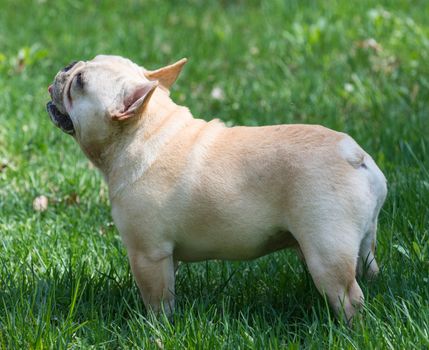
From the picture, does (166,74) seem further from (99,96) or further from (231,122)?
(231,122)

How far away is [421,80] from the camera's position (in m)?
6.23

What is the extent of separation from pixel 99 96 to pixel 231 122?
2560mm

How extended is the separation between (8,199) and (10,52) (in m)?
2.75

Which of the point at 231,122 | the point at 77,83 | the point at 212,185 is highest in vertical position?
the point at 77,83

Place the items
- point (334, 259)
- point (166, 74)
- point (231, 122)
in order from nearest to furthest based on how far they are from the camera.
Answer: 1. point (334, 259)
2. point (166, 74)
3. point (231, 122)

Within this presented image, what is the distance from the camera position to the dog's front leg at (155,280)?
11.1 feet

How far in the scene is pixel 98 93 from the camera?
3.47m

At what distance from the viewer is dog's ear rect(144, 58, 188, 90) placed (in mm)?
3752

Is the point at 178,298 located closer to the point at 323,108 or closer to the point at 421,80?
the point at 323,108

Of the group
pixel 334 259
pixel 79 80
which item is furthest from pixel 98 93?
pixel 334 259

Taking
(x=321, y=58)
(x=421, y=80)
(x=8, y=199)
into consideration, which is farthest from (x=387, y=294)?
(x=321, y=58)

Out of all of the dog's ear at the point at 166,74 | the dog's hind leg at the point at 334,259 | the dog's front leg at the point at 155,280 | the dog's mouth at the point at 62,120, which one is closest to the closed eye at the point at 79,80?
the dog's mouth at the point at 62,120

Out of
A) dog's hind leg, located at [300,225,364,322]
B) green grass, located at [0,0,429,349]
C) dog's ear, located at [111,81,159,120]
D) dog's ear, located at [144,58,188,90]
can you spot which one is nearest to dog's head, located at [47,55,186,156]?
dog's ear, located at [111,81,159,120]

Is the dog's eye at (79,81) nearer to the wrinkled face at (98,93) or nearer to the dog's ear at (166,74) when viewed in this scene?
the wrinkled face at (98,93)
